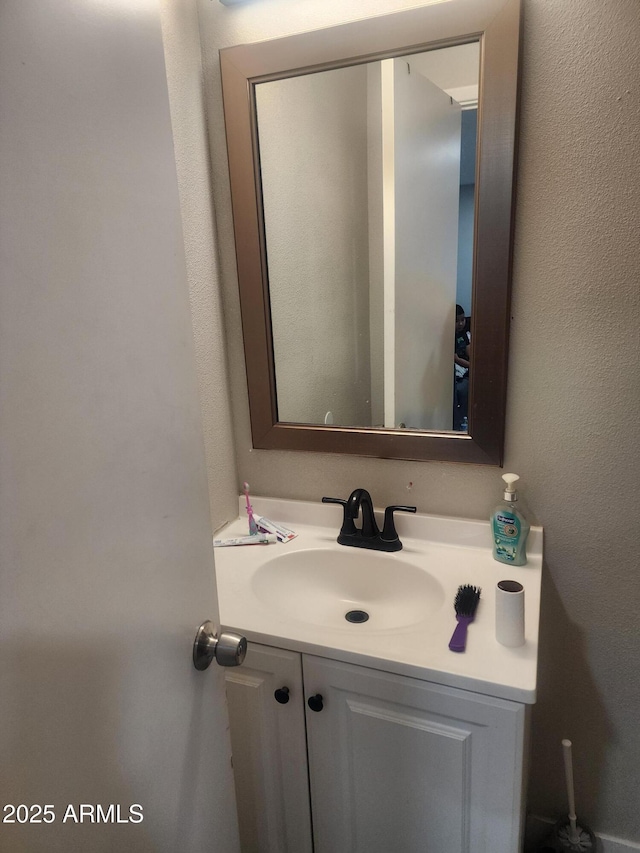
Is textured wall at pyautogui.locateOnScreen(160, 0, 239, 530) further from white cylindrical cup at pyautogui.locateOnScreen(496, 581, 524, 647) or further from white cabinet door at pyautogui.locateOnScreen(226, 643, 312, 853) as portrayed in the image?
white cylindrical cup at pyautogui.locateOnScreen(496, 581, 524, 647)

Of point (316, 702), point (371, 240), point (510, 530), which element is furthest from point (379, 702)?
point (371, 240)

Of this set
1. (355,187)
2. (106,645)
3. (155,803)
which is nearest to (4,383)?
(106,645)

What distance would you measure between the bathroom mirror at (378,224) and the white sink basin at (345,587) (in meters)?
0.27

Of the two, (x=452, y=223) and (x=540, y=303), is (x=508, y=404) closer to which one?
(x=540, y=303)

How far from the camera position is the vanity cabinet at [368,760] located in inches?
34.3

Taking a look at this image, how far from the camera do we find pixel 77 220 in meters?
0.45

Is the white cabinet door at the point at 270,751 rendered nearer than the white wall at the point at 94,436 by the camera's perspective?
No

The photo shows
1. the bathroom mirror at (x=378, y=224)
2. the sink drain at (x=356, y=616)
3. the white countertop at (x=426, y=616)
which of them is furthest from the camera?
the sink drain at (x=356, y=616)

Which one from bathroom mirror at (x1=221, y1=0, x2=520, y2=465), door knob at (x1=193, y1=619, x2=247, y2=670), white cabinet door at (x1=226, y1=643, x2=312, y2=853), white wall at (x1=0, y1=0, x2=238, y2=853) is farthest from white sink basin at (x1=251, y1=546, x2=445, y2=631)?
Answer: white wall at (x1=0, y1=0, x2=238, y2=853)

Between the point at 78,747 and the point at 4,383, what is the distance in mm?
340

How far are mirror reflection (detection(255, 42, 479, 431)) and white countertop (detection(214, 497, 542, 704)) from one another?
0.26m

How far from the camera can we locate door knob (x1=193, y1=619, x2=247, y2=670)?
0.67 meters

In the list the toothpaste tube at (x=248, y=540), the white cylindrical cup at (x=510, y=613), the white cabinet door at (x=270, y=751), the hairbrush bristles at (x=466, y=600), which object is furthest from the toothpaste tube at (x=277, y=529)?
the white cylindrical cup at (x=510, y=613)

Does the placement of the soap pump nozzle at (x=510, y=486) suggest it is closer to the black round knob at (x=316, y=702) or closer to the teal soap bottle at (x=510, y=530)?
the teal soap bottle at (x=510, y=530)
